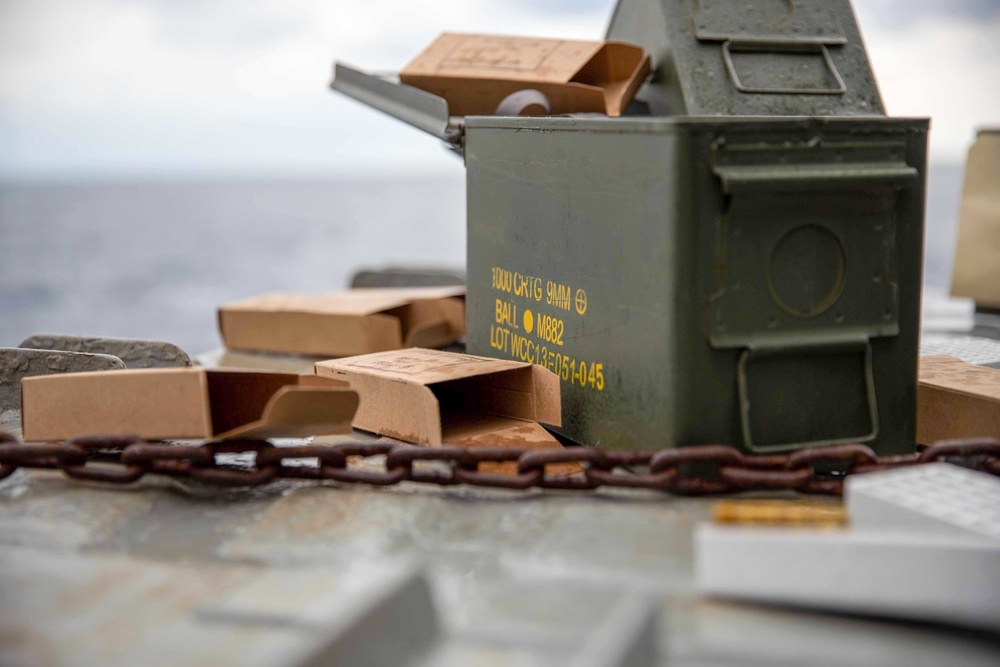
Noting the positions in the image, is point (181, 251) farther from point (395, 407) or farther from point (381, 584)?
point (381, 584)

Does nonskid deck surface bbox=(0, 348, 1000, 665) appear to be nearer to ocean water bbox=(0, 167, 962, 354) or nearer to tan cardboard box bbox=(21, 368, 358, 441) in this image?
tan cardboard box bbox=(21, 368, 358, 441)

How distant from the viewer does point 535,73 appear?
11.1ft

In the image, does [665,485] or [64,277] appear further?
[64,277]

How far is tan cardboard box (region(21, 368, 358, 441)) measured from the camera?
2193 mm

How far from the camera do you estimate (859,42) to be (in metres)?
3.16

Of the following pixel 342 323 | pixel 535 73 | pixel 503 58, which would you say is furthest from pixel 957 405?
pixel 342 323

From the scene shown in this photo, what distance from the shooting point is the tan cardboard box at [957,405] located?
253 centimetres

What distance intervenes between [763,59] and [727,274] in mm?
1152

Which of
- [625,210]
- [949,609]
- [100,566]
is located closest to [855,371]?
[625,210]

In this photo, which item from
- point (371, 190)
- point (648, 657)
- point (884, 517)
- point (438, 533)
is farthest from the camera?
point (371, 190)

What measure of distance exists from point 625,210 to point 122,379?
1.23 meters

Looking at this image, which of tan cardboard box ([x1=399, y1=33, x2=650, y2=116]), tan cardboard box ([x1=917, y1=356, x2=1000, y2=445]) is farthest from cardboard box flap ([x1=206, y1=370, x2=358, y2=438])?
tan cardboard box ([x1=917, y1=356, x2=1000, y2=445])

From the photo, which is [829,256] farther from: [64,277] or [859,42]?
[64,277]

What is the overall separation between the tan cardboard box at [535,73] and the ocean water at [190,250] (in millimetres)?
2202
